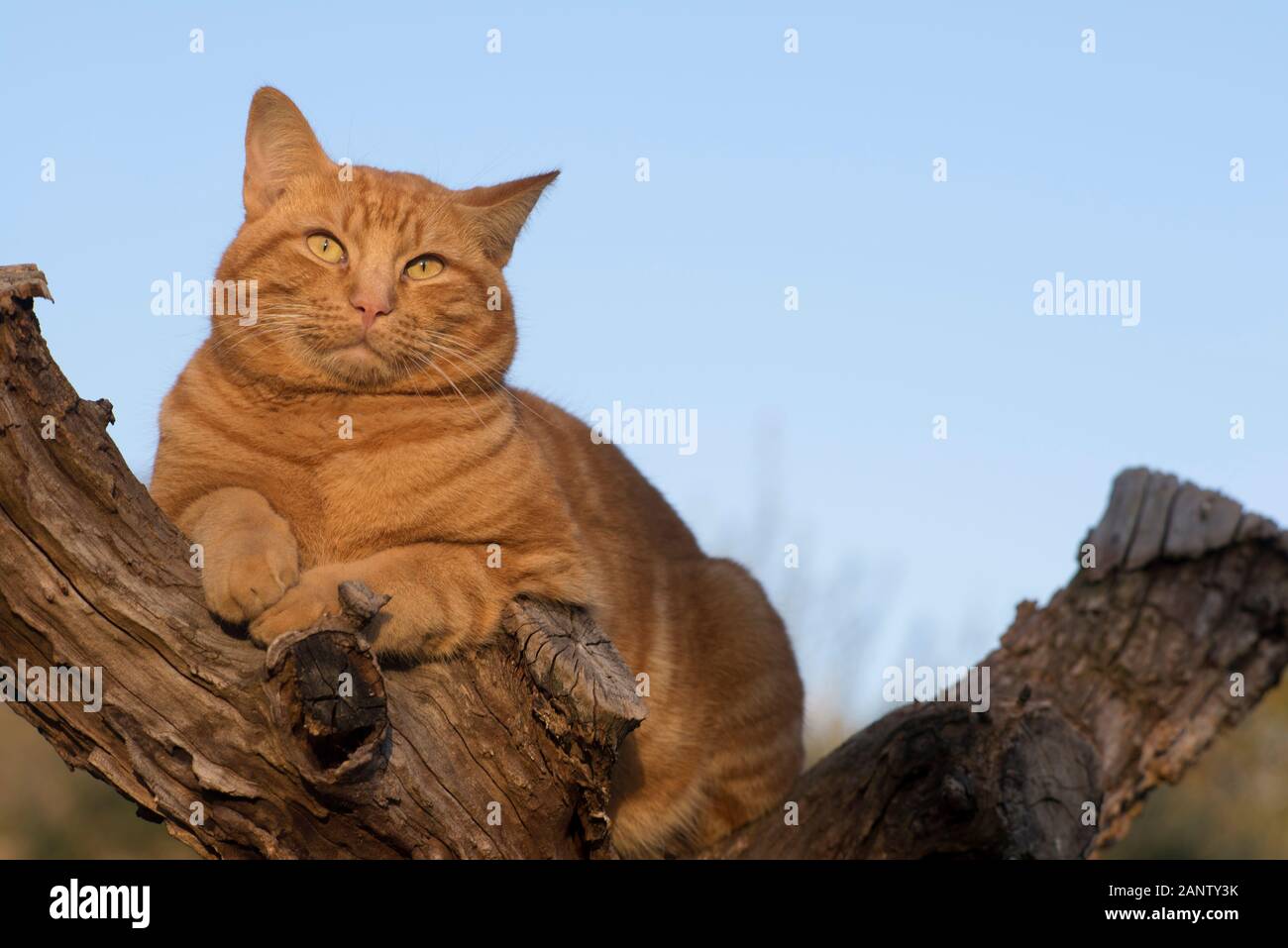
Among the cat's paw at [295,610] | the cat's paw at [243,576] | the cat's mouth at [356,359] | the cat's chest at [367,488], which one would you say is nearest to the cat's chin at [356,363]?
the cat's mouth at [356,359]

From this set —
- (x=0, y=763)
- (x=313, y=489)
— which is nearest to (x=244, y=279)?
(x=313, y=489)

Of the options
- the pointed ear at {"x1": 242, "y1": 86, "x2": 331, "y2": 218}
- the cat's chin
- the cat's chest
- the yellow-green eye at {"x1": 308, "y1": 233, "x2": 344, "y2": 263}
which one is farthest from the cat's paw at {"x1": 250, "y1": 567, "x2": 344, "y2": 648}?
the pointed ear at {"x1": 242, "y1": 86, "x2": 331, "y2": 218}

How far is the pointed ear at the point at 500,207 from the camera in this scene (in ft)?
12.2

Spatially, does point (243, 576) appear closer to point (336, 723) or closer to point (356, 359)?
point (336, 723)

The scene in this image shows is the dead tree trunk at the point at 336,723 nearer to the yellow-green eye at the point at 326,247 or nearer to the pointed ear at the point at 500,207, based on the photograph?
the yellow-green eye at the point at 326,247

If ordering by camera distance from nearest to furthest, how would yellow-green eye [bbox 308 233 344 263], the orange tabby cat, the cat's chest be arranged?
the orange tabby cat, the cat's chest, yellow-green eye [bbox 308 233 344 263]

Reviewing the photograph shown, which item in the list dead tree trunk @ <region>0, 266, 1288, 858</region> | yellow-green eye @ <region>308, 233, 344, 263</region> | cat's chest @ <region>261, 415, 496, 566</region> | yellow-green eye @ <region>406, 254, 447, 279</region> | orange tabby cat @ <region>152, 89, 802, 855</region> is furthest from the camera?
yellow-green eye @ <region>406, 254, 447, 279</region>

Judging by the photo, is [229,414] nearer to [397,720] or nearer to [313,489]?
[313,489]

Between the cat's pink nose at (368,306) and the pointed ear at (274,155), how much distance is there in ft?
1.99

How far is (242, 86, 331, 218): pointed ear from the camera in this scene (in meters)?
3.54

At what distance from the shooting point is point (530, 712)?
2875 mm

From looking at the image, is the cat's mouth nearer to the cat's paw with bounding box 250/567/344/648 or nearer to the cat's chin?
the cat's chin

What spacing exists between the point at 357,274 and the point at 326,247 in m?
0.15
